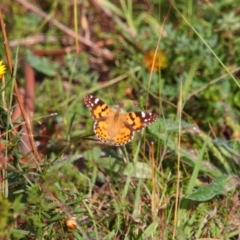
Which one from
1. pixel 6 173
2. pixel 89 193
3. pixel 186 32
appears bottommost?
pixel 89 193

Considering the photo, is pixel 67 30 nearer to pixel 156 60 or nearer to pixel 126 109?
pixel 156 60

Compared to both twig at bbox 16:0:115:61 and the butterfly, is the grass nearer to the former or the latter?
twig at bbox 16:0:115:61

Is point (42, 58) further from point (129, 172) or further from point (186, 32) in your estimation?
point (129, 172)

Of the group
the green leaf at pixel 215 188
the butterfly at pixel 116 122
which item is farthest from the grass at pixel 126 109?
the butterfly at pixel 116 122

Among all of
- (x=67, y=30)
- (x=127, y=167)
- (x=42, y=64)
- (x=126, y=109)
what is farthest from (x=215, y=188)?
(x=67, y=30)

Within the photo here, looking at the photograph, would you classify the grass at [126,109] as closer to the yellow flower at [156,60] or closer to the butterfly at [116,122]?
the yellow flower at [156,60]

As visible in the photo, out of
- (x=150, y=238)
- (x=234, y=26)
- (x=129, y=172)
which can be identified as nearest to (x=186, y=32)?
(x=234, y=26)
